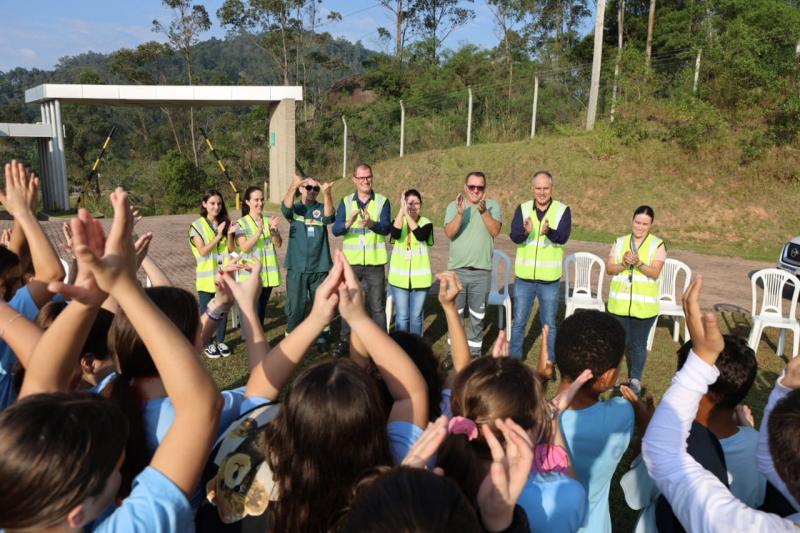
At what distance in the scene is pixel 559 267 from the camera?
545 cm

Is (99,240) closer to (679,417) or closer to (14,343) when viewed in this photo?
(14,343)

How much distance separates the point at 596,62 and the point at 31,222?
18.2 meters

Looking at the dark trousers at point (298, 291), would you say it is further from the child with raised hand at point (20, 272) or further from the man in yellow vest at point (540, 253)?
the child with raised hand at point (20, 272)

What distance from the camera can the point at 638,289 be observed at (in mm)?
4969

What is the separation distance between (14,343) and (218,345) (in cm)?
405

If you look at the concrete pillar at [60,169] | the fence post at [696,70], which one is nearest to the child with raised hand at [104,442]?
the fence post at [696,70]

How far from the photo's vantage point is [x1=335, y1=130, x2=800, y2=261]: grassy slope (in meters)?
13.8

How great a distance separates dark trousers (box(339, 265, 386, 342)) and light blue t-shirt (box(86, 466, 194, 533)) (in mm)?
4594

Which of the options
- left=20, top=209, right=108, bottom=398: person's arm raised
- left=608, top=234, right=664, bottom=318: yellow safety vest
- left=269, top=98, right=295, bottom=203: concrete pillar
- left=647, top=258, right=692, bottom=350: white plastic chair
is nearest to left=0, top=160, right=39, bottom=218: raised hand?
left=20, top=209, right=108, bottom=398: person's arm raised

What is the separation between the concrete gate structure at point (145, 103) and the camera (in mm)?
22688

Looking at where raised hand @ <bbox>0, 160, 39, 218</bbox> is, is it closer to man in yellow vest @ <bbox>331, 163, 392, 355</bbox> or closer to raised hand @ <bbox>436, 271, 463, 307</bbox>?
raised hand @ <bbox>436, 271, 463, 307</bbox>

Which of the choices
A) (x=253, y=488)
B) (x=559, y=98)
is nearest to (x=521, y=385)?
(x=253, y=488)

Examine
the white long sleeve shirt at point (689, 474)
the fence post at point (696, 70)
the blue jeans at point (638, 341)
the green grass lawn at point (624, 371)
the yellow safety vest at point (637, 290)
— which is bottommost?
the green grass lawn at point (624, 371)

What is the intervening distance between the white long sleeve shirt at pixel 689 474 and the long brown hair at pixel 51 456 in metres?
1.37
